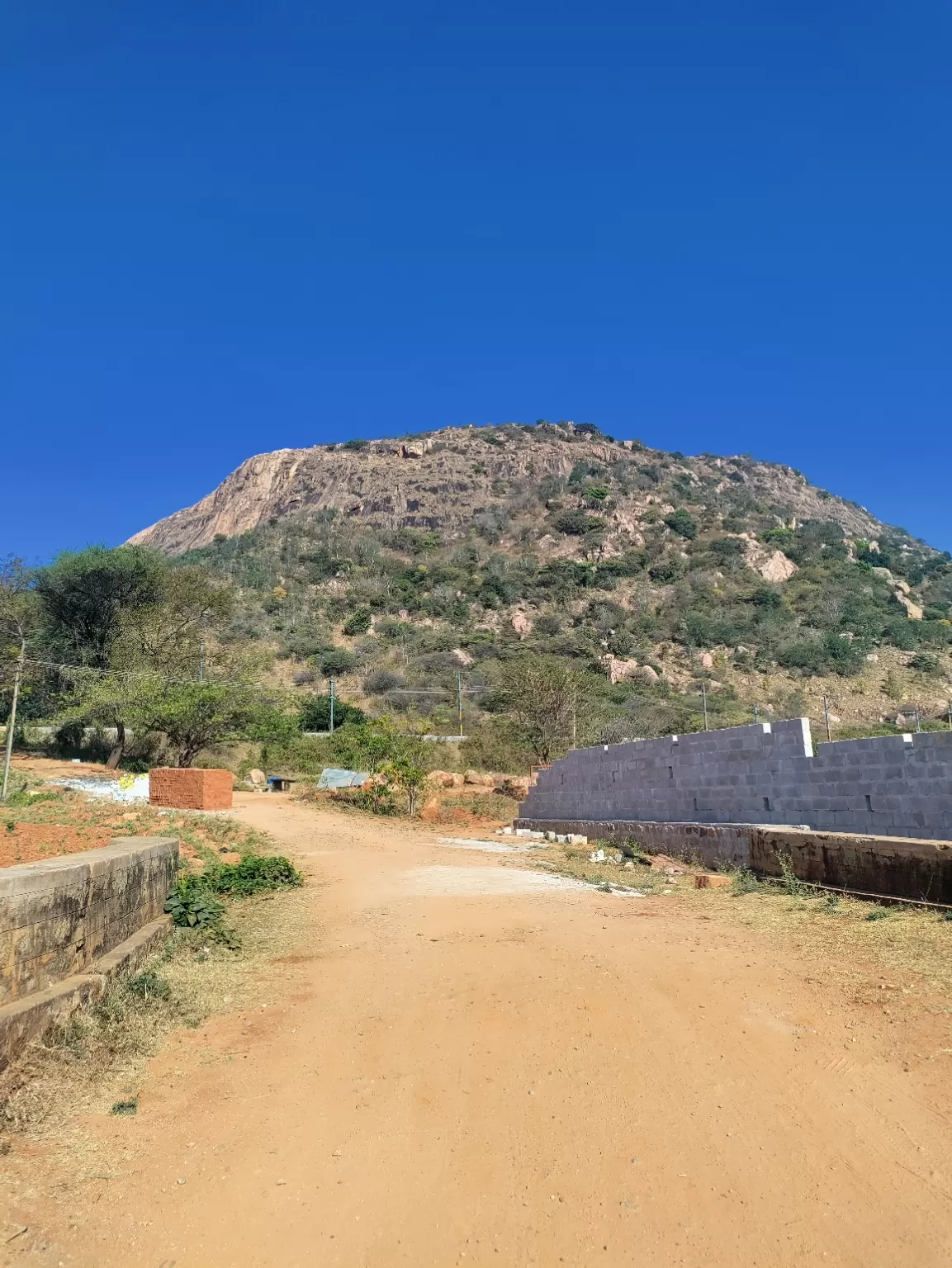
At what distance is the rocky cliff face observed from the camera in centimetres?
8188

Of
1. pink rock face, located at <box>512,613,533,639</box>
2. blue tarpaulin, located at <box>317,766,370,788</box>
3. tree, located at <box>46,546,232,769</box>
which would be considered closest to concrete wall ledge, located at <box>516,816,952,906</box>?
blue tarpaulin, located at <box>317,766,370,788</box>

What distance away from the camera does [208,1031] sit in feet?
16.7

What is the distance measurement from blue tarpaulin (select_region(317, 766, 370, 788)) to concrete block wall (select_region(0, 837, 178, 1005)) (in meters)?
18.3

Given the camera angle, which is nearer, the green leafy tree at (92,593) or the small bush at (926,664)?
the green leafy tree at (92,593)

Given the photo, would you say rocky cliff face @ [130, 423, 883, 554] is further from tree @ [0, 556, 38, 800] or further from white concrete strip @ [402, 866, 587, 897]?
white concrete strip @ [402, 866, 587, 897]

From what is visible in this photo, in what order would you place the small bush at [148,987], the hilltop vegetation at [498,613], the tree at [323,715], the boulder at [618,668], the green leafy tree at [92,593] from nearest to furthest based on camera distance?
the small bush at [148,987] → the hilltop vegetation at [498,613] → the green leafy tree at [92,593] → the tree at [323,715] → the boulder at [618,668]

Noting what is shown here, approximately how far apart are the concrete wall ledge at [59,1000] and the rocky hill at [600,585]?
81.7 feet

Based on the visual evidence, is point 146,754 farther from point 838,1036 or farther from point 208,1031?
point 838,1036

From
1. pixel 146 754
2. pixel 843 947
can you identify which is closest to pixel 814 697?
pixel 146 754

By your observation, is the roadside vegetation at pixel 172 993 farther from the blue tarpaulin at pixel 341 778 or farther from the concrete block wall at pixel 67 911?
the blue tarpaulin at pixel 341 778

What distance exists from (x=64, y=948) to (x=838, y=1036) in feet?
15.9

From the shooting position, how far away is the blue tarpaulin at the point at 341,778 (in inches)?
992

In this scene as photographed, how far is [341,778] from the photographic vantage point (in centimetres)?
2572

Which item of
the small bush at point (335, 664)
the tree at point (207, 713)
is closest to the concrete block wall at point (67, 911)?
the tree at point (207, 713)
